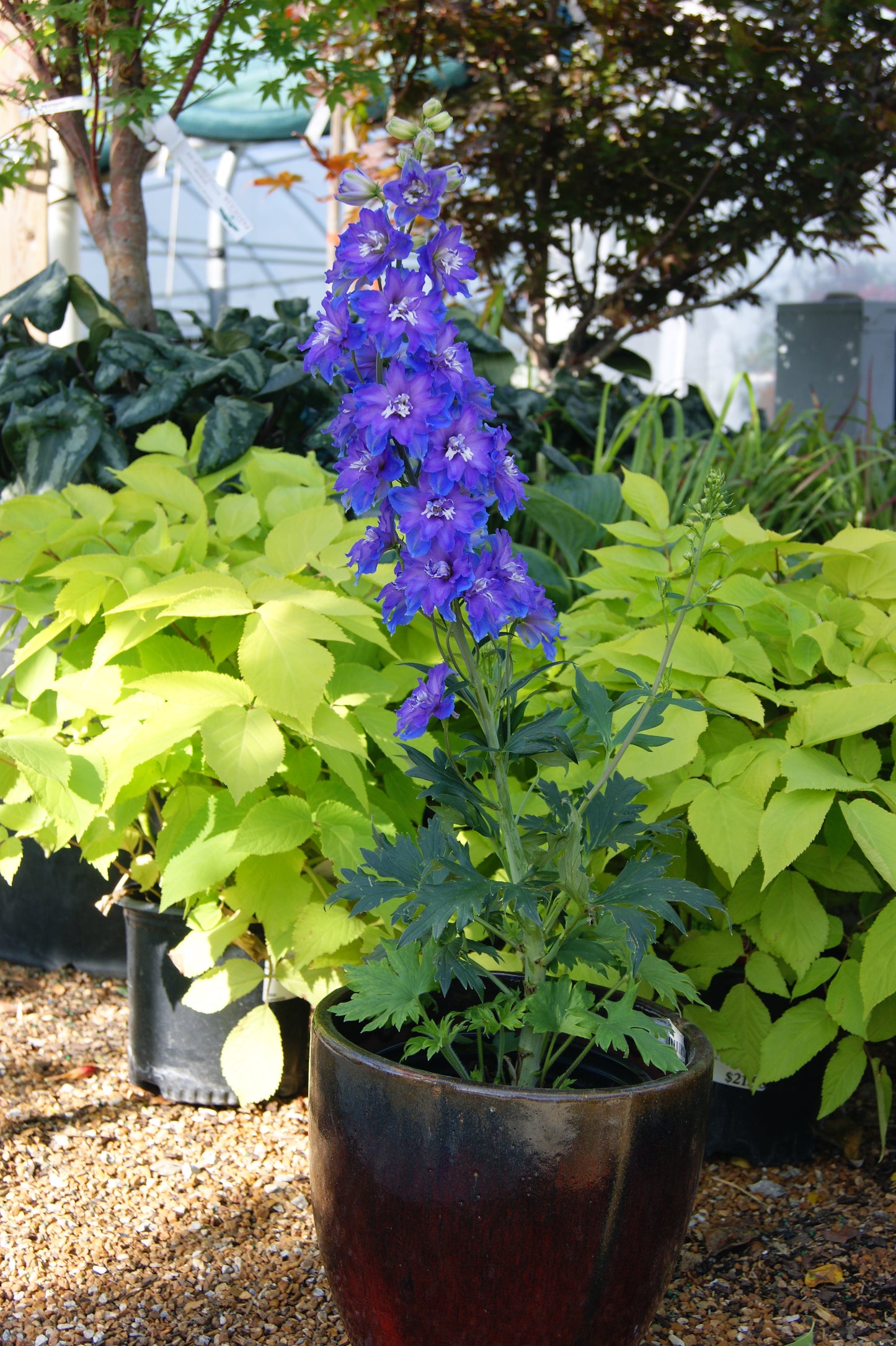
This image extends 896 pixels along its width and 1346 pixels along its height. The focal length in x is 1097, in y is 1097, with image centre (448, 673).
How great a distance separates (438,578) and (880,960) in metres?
0.70

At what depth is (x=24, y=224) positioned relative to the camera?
301 cm

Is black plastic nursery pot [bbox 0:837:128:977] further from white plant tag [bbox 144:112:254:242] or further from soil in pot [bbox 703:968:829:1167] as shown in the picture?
white plant tag [bbox 144:112:254:242]

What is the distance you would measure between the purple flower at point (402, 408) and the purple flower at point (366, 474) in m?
0.03

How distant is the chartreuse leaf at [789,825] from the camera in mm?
1153

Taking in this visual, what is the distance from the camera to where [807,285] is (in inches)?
248

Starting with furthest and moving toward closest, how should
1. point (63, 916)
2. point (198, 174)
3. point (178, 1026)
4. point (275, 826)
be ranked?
point (198, 174) < point (63, 916) < point (178, 1026) < point (275, 826)

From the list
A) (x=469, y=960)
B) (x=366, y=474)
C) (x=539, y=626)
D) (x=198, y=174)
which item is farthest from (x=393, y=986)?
(x=198, y=174)

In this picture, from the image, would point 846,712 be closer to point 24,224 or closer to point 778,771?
point 778,771

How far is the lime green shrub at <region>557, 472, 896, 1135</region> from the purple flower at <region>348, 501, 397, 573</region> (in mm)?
422

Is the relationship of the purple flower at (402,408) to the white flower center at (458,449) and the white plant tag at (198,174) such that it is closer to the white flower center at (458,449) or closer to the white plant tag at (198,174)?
the white flower center at (458,449)

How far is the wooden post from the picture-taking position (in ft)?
9.61

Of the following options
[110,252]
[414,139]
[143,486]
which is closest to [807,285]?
[110,252]

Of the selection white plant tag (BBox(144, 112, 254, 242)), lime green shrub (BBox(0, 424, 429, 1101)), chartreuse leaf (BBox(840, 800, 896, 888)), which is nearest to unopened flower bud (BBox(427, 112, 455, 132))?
lime green shrub (BBox(0, 424, 429, 1101))

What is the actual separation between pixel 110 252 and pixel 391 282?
2.15 m
